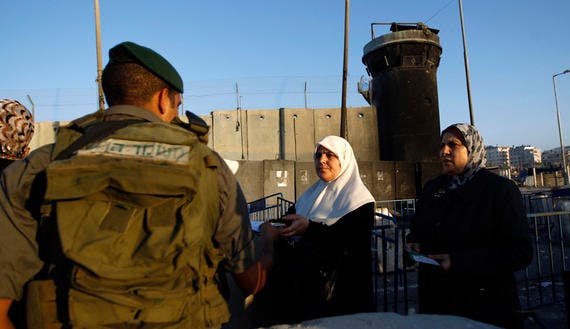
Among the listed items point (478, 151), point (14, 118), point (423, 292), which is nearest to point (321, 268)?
point (423, 292)

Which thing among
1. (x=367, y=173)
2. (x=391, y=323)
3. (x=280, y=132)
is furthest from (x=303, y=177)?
(x=391, y=323)

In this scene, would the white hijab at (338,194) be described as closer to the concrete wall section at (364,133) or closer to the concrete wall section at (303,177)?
the concrete wall section at (303,177)

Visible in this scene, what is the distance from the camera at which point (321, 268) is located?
214cm

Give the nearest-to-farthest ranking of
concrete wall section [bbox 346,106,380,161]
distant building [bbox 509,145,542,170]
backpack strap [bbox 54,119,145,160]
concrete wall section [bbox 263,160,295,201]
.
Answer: backpack strap [bbox 54,119,145,160], concrete wall section [bbox 263,160,295,201], concrete wall section [bbox 346,106,380,161], distant building [bbox 509,145,542,170]

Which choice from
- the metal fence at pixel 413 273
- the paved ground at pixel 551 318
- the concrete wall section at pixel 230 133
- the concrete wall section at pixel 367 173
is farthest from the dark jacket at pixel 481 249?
the concrete wall section at pixel 230 133

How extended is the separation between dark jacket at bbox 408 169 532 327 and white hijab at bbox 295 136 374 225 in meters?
0.54

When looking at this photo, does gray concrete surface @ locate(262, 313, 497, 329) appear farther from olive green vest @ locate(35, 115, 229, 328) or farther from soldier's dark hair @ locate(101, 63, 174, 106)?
soldier's dark hair @ locate(101, 63, 174, 106)

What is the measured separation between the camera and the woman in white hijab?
2139mm

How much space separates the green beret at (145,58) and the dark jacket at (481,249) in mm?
1875

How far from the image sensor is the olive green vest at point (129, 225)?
3.34ft

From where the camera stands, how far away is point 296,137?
20125mm

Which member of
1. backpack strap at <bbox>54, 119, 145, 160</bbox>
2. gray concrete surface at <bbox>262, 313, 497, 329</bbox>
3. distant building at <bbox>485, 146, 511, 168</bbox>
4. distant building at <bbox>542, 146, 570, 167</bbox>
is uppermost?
distant building at <bbox>485, 146, 511, 168</bbox>

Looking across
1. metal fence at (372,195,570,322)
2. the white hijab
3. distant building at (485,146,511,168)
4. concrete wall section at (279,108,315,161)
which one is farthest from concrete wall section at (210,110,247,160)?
distant building at (485,146,511,168)

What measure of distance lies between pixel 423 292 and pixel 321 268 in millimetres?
879
